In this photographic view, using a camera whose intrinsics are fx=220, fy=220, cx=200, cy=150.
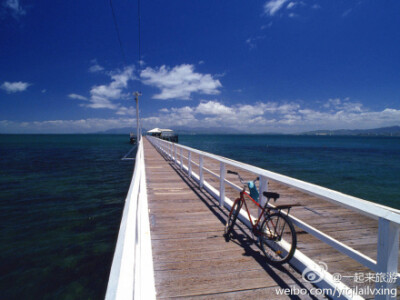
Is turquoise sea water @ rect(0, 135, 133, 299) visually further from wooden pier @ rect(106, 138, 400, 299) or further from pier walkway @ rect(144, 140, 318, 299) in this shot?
wooden pier @ rect(106, 138, 400, 299)

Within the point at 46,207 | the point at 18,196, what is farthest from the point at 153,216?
the point at 18,196

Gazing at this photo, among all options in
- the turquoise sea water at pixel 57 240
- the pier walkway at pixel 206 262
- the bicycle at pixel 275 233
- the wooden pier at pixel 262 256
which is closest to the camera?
the wooden pier at pixel 262 256

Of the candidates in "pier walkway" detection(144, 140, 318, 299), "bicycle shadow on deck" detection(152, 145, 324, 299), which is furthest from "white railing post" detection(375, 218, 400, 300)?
"pier walkway" detection(144, 140, 318, 299)

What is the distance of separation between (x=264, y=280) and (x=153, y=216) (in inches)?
111

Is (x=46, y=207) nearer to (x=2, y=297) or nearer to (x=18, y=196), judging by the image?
(x=18, y=196)

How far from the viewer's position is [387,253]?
1710 mm

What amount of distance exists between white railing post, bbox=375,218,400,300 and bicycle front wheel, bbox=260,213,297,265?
105 cm

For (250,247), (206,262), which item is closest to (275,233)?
(250,247)

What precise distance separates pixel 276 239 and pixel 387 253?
4.51ft

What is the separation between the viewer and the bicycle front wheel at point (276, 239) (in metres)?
2.86

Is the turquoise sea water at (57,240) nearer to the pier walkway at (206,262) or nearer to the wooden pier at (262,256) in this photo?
the pier walkway at (206,262)

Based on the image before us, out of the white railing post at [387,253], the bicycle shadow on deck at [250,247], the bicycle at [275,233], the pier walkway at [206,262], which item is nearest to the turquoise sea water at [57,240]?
the pier walkway at [206,262]

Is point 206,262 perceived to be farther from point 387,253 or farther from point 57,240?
point 57,240

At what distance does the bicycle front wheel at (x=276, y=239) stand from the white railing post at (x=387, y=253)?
3.43 ft
